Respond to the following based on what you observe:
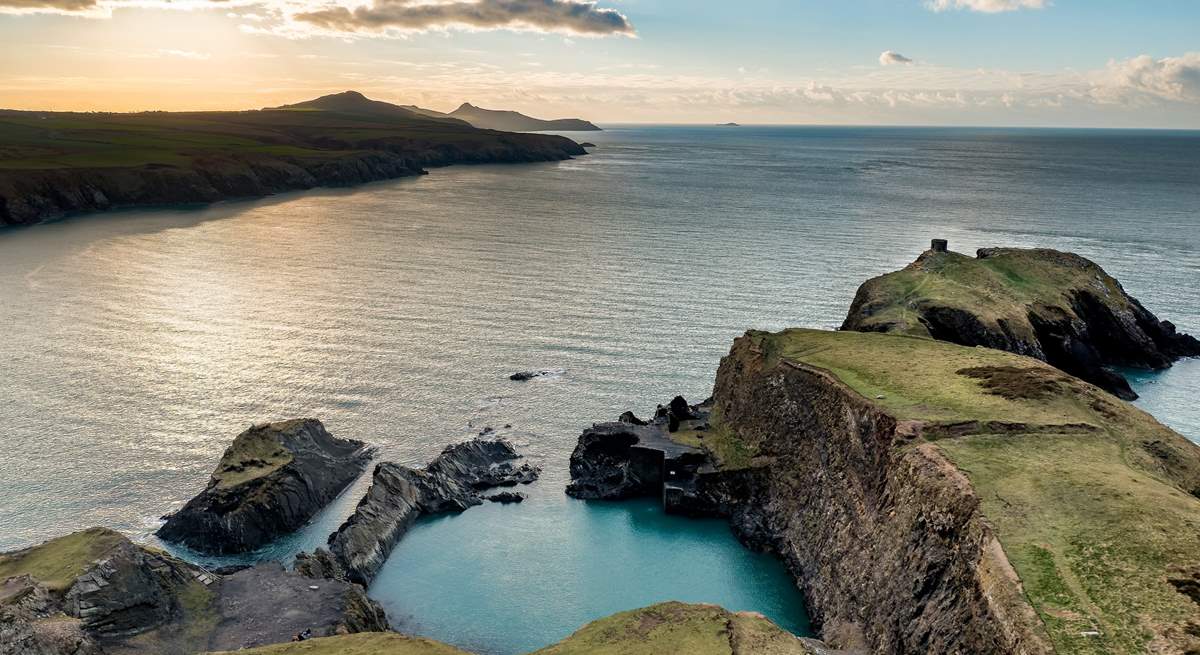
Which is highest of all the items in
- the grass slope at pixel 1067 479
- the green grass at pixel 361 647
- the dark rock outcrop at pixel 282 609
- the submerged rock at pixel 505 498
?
the grass slope at pixel 1067 479

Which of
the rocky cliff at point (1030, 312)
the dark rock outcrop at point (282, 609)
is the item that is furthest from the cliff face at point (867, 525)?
the dark rock outcrop at point (282, 609)

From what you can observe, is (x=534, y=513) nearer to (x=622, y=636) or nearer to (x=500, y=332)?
(x=622, y=636)

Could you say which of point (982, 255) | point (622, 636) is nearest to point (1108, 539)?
point (622, 636)

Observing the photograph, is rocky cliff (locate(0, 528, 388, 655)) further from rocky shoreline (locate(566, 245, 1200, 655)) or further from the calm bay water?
rocky shoreline (locate(566, 245, 1200, 655))

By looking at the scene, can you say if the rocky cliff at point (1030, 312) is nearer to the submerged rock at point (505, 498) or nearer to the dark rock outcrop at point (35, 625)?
the submerged rock at point (505, 498)

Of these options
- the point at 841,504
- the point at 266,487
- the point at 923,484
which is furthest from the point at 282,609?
the point at 923,484

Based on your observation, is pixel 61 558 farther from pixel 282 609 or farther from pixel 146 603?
pixel 282 609

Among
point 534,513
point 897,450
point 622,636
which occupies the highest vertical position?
point 897,450

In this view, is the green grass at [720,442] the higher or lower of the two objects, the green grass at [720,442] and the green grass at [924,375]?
the lower
